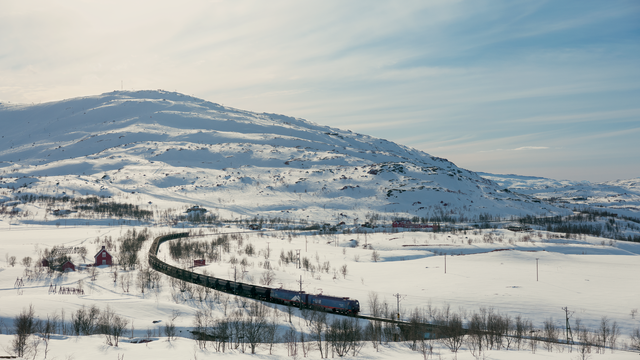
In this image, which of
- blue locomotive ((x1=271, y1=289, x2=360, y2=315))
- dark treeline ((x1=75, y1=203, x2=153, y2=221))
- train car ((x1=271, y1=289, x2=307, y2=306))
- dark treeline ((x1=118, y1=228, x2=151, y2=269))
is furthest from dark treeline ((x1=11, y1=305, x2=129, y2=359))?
dark treeline ((x1=75, y1=203, x2=153, y2=221))

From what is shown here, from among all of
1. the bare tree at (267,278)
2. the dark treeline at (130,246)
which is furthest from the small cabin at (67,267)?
the bare tree at (267,278)

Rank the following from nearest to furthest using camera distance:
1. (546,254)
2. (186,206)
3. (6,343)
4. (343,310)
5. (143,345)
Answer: (6,343)
(143,345)
(343,310)
(546,254)
(186,206)

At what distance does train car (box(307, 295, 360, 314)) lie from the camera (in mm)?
41844

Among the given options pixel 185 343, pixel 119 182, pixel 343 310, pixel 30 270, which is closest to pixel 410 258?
pixel 343 310

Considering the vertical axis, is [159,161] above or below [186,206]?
above

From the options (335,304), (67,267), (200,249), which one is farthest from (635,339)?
(200,249)

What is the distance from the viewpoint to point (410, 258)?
246ft

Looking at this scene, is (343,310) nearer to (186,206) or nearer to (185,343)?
(185,343)

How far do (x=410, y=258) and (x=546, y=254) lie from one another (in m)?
23.0

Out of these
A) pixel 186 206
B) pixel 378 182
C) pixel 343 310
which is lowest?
pixel 343 310

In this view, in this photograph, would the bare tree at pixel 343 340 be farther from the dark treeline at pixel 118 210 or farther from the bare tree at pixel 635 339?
the dark treeline at pixel 118 210

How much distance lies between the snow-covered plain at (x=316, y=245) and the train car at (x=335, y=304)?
303 centimetres

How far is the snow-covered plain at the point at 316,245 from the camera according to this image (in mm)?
39219

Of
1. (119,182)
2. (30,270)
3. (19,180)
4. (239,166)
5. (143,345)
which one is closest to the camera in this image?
(143,345)
